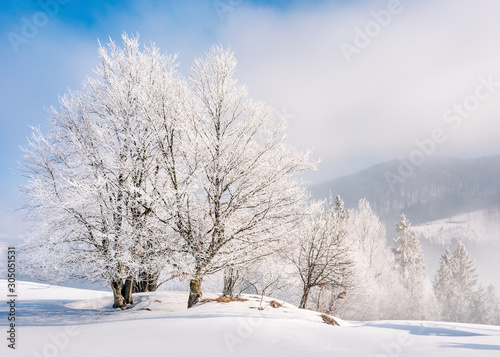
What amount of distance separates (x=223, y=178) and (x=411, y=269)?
1462 inches

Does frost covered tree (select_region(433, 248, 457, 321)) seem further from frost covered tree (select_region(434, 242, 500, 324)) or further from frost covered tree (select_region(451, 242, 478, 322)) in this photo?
frost covered tree (select_region(451, 242, 478, 322))

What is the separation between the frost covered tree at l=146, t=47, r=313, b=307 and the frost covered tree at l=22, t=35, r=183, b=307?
0.90 metres

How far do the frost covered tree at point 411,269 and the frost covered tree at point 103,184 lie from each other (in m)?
34.6

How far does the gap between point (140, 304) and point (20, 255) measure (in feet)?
12.8

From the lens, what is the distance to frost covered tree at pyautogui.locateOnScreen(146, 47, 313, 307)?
24.5 feet

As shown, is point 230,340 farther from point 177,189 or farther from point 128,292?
point 128,292

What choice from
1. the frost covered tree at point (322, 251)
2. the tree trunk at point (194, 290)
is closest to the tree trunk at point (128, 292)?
the tree trunk at point (194, 290)

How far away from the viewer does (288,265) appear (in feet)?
53.6

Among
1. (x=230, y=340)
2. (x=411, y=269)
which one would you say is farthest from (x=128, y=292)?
(x=411, y=269)

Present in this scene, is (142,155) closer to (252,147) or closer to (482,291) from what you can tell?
(252,147)

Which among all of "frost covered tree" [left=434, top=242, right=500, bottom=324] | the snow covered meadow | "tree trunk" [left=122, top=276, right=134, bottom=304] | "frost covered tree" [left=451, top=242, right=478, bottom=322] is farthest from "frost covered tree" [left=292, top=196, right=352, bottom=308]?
"frost covered tree" [left=451, top=242, right=478, bottom=322]

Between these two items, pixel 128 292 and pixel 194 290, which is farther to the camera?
pixel 128 292

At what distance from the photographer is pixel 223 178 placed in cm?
770

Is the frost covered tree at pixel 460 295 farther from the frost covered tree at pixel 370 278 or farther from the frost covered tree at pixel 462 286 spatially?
the frost covered tree at pixel 370 278
